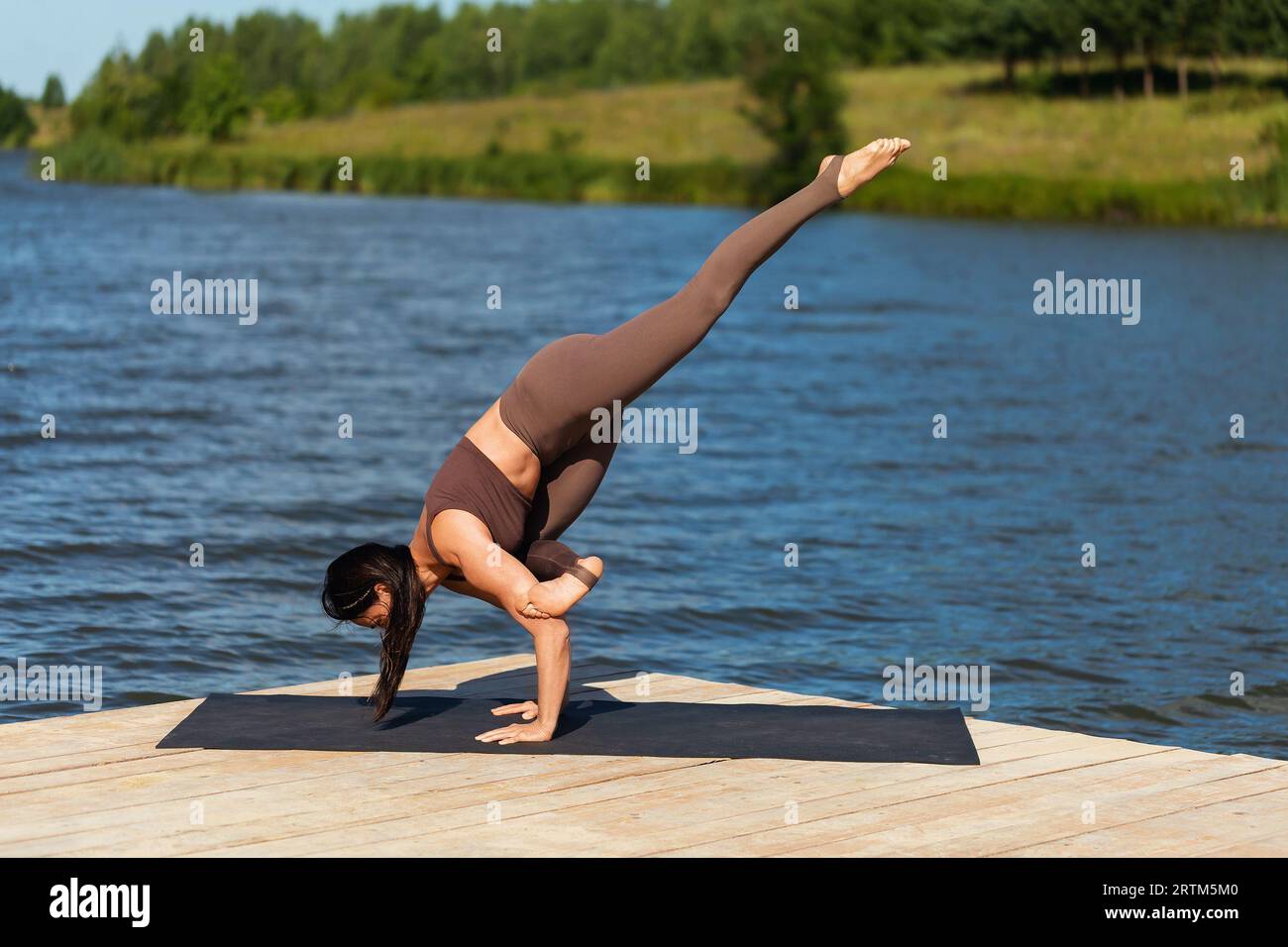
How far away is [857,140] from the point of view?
265 feet

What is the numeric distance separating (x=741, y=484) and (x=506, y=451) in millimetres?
11905

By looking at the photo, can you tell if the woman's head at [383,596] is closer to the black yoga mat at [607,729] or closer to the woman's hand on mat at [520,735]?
the black yoga mat at [607,729]

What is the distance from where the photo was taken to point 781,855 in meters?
5.94

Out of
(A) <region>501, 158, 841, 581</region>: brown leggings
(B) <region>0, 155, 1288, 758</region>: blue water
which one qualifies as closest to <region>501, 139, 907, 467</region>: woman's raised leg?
(A) <region>501, 158, 841, 581</region>: brown leggings

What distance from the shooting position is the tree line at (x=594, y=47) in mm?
81188

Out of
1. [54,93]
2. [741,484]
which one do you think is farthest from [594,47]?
[741,484]

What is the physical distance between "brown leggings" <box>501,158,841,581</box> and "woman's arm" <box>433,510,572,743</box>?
545 mm

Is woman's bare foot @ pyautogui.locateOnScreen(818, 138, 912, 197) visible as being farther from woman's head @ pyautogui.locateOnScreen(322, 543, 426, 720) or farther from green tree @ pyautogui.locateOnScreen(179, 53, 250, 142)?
green tree @ pyautogui.locateOnScreen(179, 53, 250, 142)

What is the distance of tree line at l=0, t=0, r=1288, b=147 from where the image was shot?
81.2 m

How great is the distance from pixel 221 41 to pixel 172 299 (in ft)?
483

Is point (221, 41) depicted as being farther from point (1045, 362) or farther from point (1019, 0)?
point (1045, 362)

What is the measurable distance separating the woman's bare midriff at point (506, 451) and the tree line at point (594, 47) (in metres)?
14.6

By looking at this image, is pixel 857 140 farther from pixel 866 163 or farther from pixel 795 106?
pixel 866 163
